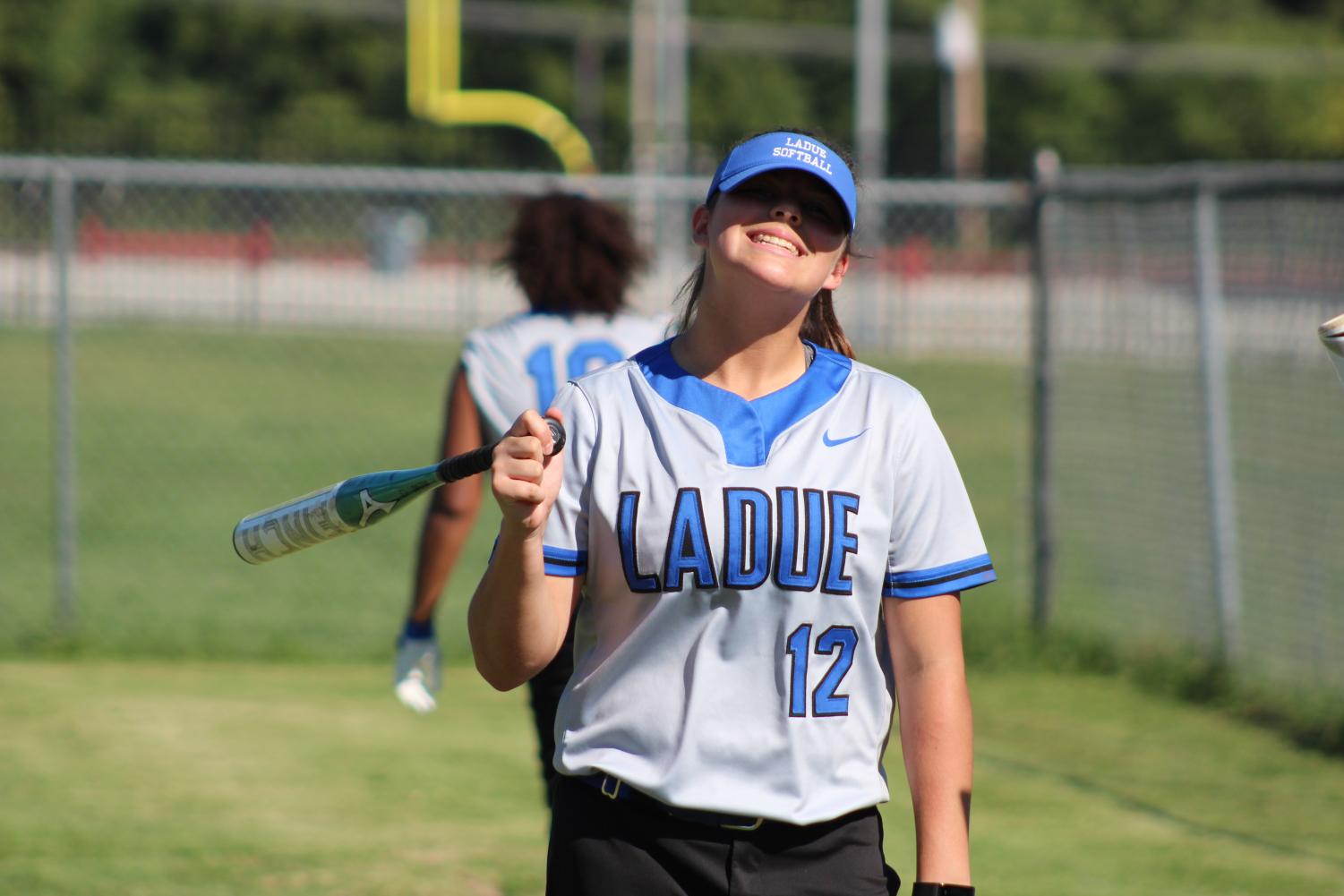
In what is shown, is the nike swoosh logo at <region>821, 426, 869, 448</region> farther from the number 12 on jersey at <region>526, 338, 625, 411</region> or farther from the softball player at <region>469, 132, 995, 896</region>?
the number 12 on jersey at <region>526, 338, 625, 411</region>

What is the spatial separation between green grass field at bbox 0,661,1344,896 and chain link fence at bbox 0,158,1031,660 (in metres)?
1.03

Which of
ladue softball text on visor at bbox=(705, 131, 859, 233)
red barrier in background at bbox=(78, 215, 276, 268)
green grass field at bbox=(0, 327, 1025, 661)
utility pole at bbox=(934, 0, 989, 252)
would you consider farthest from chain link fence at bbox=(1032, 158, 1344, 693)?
red barrier in background at bbox=(78, 215, 276, 268)

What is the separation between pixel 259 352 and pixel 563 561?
54.3 feet

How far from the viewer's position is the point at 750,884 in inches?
101

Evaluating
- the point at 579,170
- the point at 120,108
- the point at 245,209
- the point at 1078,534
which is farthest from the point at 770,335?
the point at 120,108

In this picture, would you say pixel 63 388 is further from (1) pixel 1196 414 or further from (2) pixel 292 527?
(2) pixel 292 527

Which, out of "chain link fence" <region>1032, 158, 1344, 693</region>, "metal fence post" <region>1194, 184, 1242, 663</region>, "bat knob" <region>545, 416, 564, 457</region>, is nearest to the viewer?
"bat knob" <region>545, 416, 564, 457</region>

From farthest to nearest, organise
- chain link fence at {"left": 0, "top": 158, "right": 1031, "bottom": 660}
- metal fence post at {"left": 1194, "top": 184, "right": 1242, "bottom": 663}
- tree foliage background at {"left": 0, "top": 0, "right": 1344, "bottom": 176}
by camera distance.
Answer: tree foliage background at {"left": 0, "top": 0, "right": 1344, "bottom": 176} → chain link fence at {"left": 0, "top": 158, "right": 1031, "bottom": 660} → metal fence post at {"left": 1194, "top": 184, "right": 1242, "bottom": 663}

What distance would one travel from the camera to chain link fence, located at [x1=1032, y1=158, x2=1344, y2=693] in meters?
7.08

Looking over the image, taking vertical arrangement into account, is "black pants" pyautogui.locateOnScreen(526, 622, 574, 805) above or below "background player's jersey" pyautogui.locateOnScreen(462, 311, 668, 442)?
below

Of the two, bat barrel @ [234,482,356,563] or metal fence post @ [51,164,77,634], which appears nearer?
bat barrel @ [234,482,356,563]

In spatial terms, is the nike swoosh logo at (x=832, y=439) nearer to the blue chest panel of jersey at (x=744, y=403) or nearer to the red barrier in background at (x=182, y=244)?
the blue chest panel of jersey at (x=744, y=403)

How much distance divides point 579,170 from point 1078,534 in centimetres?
2312

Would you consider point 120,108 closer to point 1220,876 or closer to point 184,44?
point 184,44
